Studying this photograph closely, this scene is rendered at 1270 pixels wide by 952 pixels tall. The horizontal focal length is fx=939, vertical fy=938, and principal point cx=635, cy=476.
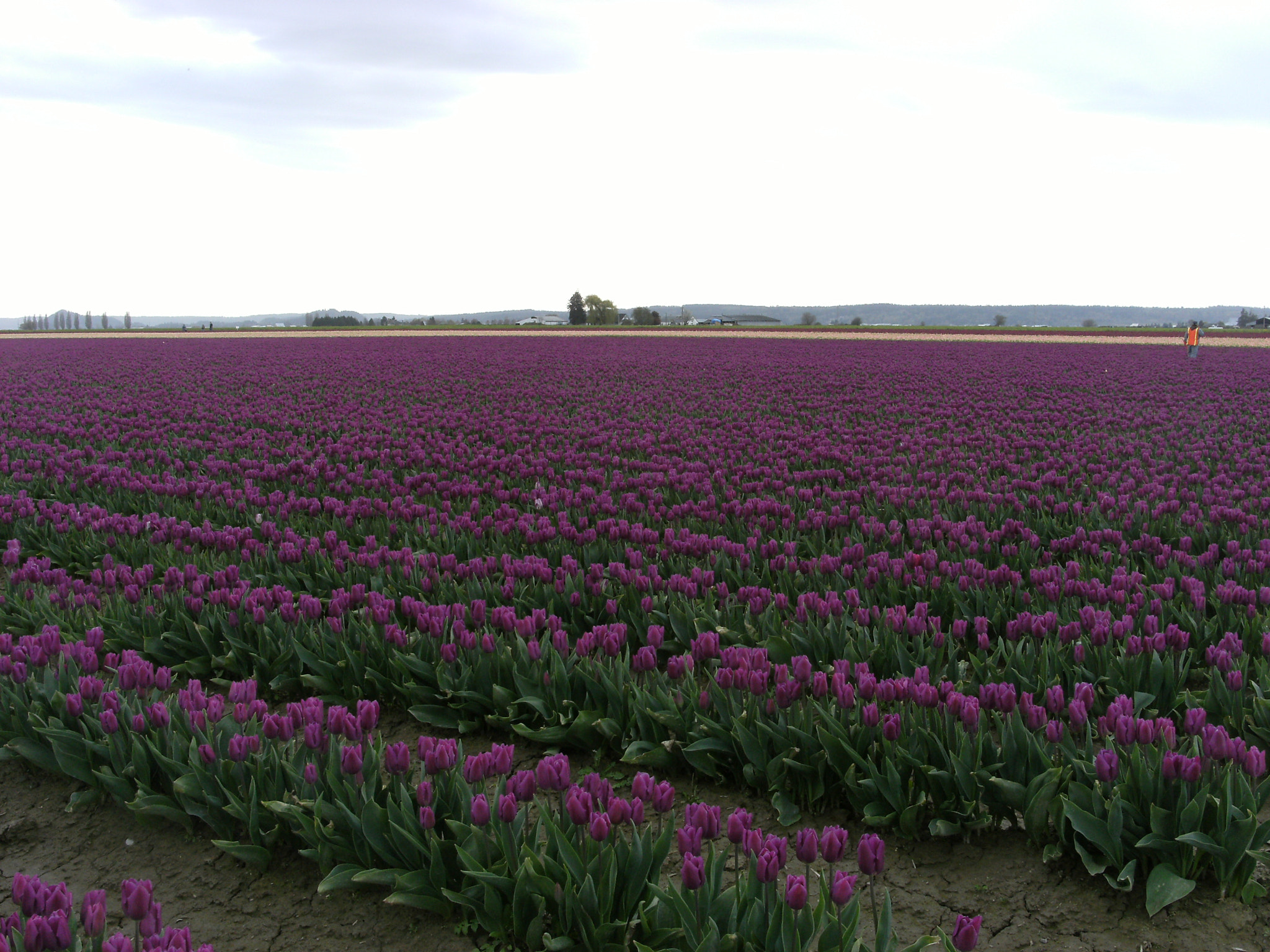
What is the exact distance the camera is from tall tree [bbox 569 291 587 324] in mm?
97000

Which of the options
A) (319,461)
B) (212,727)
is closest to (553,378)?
(319,461)

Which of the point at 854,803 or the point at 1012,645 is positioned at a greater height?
the point at 1012,645

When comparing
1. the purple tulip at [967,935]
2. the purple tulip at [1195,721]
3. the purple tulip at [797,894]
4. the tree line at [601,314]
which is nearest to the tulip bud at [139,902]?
the purple tulip at [797,894]

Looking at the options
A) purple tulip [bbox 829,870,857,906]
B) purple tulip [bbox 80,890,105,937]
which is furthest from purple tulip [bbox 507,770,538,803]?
purple tulip [bbox 80,890,105,937]

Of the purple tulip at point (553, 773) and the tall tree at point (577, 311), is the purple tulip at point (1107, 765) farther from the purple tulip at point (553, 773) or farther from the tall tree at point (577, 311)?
the tall tree at point (577, 311)

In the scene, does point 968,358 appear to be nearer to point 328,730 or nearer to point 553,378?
point 553,378

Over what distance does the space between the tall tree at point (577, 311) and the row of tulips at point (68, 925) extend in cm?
9408

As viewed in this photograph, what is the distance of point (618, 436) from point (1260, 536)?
7.50 meters

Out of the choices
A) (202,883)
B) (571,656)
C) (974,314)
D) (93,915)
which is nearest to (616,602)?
(571,656)

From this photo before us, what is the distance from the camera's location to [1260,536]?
22.9ft

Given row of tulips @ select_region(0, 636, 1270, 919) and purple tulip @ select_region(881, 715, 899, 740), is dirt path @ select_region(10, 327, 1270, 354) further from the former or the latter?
purple tulip @ select_region(881, 715, 899, 740)

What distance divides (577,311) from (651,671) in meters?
95.0

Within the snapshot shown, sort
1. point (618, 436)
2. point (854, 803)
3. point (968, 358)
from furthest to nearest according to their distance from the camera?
point (968, 358) < point (618, 436) < point (854, 803)

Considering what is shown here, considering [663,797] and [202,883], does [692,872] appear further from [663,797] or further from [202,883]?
[202,883]
